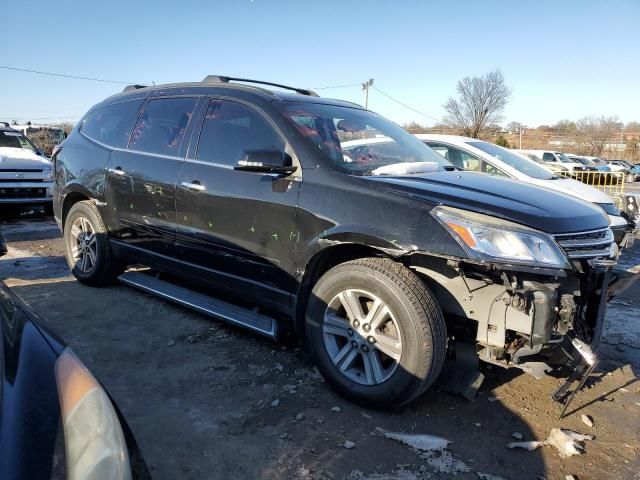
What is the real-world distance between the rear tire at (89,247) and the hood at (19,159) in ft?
16.8

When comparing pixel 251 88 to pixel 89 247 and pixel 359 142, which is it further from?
pixel 89 247

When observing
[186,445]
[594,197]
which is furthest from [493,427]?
[594,197]

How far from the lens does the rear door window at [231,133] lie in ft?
11.5

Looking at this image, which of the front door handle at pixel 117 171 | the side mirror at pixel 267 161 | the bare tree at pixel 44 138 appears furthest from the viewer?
the bare tree at pixel 44 138

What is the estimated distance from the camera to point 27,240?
25.0 ft

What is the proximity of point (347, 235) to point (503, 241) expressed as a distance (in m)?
0.86

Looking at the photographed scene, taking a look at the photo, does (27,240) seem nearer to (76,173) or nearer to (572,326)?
(76,173)

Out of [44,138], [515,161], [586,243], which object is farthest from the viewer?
[44,138]

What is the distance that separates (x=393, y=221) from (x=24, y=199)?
887 centimetres

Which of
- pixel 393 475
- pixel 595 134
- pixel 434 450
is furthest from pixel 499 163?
pixel 595 134

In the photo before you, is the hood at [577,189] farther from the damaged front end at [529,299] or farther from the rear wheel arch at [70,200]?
the rear wheel arch at [70,200]

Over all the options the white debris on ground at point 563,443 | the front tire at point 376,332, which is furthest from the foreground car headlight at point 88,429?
the white debris on ground at point 563,443

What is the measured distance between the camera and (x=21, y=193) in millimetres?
9273

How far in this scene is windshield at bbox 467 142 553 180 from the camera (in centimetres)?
739
